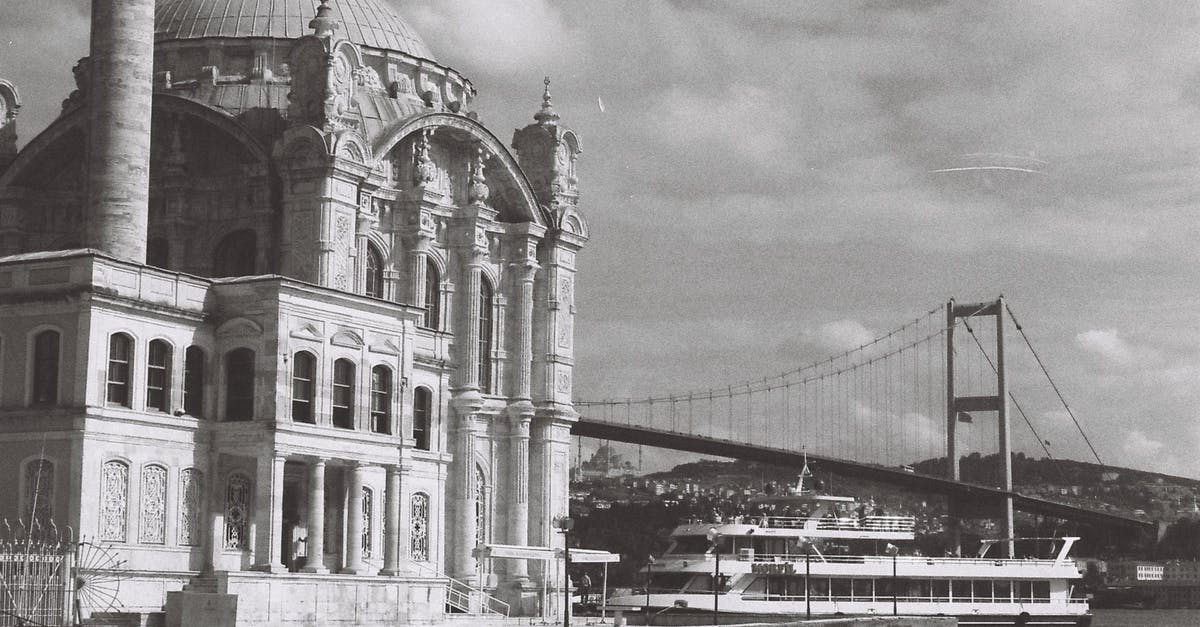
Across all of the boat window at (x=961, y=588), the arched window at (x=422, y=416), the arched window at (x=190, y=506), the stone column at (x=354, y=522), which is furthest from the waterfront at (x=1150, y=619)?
the arched window at (x=190, y=506)


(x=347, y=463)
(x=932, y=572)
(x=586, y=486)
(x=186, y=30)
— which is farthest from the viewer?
(x=586, y=486)

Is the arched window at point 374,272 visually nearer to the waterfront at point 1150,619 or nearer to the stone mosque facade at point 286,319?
the stone mosque facade at point 286,319

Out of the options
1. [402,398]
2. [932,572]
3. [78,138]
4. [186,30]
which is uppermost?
[186,30]

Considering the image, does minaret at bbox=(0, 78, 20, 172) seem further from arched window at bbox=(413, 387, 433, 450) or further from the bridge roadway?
the bridge roadway

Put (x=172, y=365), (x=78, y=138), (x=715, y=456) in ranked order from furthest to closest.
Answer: (x=715, y=456), (x=78, y=138), (x=172, y=365)

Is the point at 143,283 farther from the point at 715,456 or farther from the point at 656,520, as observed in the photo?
the point at 656,520

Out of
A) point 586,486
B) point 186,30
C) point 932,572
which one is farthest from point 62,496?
point 586,486

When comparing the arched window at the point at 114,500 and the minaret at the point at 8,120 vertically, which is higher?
the minaret at the point at 8,120
